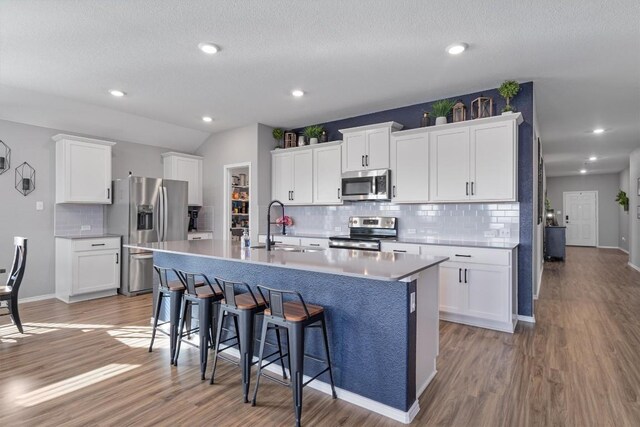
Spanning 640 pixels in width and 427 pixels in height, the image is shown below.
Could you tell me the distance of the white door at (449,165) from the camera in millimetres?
4191

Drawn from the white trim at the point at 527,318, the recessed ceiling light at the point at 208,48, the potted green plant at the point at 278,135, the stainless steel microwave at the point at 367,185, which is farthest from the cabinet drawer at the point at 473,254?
the potted green plant at the point at 278,135

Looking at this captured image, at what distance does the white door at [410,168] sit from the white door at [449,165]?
8 cm

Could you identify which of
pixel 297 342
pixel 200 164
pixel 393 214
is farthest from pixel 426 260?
pixel 200 164

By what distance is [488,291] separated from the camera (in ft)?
12.3

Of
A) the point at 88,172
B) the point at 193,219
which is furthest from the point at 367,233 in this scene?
the point at 88,172

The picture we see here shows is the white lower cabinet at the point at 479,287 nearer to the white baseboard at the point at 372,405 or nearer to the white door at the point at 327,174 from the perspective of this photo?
the white baseboard at the point at 372,405

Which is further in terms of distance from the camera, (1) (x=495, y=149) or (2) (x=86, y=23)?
(1) (x=495, y=149)

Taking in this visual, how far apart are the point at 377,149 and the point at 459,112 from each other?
1.13 meters

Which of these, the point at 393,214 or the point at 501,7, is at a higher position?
the point at 501,7

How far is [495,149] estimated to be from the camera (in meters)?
3.95

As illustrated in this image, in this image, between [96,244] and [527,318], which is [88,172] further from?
[527,318]

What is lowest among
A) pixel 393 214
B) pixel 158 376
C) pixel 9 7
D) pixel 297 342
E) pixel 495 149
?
pixel 158 376

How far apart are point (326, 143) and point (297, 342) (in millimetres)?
3746

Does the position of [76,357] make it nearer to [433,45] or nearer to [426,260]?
[426,260]
